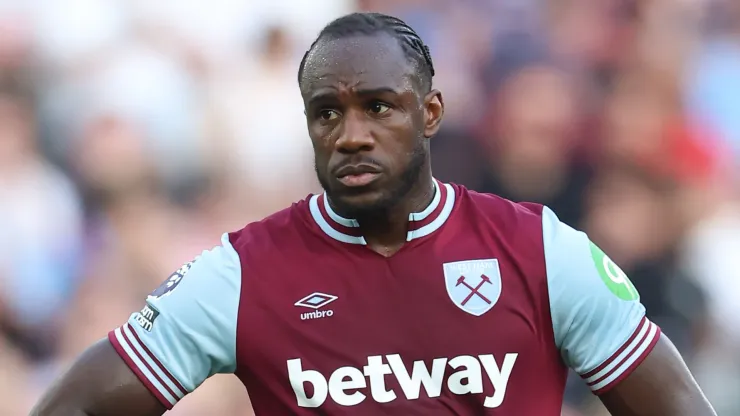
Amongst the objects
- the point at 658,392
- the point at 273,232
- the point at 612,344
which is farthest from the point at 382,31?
the point at 658,392

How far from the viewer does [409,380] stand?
292 cm

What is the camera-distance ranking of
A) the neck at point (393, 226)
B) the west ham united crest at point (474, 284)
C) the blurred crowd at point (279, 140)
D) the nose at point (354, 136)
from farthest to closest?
1. the blurred crowd at point (279, 140)
2. the neck at point (393, 226)
3. the west ham united crest at point (474, 284)
4. the nose at point (354, 136)

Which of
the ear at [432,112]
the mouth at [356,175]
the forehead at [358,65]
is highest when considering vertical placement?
the forehead at [358,65]

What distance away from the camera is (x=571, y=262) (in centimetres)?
294

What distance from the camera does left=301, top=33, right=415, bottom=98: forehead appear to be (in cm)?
289

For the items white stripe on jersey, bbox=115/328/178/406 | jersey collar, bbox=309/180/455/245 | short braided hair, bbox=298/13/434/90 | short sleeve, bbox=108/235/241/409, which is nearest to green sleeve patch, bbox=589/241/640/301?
A: jersey collar, bbox=309/180/455/245

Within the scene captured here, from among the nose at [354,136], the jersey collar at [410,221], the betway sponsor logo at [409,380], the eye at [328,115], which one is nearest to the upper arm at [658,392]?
the betway sponsor logo at [409,380]

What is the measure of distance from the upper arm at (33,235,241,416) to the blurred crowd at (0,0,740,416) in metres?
2.70

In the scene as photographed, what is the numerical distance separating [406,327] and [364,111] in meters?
0.60

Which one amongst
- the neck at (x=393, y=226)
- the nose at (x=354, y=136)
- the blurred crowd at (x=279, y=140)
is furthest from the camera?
the blurred crowd at (x=279, y=140)

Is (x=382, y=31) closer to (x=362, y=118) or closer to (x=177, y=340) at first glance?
(x=362, y=118)

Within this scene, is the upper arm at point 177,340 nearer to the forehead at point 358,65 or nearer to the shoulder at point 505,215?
the forehead at point 358,65

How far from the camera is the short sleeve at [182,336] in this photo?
9.62 feet

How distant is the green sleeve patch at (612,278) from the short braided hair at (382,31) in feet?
2.23
